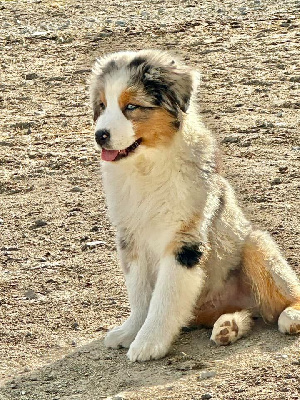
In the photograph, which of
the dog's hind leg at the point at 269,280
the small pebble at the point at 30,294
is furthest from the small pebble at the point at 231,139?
the dog's hind leg at the point at 269,280

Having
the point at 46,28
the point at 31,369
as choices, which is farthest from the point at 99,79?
the point at 46,28

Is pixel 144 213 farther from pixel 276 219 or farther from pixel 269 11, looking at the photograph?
pixel 269 11

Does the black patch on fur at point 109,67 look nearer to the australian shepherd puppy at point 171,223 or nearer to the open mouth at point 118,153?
the australian shepherd puppy at point 171,223

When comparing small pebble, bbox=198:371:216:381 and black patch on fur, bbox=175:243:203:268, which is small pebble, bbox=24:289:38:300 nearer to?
black patch on fur, bbox=175:243:203:268

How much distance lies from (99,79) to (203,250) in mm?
1181

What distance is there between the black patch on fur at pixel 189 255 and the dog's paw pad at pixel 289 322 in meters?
0.63

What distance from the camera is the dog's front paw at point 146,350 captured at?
20.9 feet

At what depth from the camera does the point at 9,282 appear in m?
7.94

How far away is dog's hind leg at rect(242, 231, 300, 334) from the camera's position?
6.70 m

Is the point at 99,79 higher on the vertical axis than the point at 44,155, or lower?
higher

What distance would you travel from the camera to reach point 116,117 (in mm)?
6297

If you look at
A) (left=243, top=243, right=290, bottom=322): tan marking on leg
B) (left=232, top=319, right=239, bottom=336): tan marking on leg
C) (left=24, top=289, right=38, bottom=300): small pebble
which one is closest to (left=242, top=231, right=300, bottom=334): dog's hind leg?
(left=243, top=243, right=290, bottom=322): tan marking on leg

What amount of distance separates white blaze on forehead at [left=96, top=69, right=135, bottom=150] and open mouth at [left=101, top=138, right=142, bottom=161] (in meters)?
0.07

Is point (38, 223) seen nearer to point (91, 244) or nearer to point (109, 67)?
point (91, 244)
